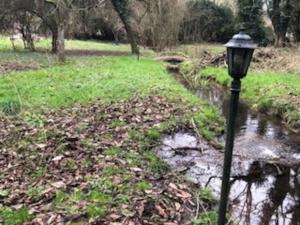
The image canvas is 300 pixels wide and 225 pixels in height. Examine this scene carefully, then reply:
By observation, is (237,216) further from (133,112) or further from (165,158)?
(133,112)

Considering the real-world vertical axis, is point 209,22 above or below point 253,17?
below

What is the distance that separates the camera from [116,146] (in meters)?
5.56

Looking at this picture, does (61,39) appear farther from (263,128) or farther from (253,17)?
(253,17)

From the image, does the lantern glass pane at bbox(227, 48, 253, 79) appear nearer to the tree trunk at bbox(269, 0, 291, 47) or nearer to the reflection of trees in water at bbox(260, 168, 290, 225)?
the reflection of trees in water at bbox(260, 168, 290, 225)

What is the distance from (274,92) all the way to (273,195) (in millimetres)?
5995

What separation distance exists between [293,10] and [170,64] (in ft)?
29.0

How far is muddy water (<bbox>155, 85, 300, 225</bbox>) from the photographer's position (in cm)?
444

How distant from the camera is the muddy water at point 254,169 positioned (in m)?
4.44

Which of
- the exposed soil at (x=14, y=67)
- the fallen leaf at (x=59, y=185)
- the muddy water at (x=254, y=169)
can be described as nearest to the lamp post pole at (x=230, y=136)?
the muddy water at (x=254, y=169)

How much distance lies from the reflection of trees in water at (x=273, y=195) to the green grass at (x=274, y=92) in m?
2.86

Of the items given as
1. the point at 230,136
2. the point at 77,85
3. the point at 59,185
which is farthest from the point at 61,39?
the point at 230,136

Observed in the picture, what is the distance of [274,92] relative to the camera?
406 inches

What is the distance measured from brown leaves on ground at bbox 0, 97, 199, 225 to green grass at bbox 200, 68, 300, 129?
12.5ft

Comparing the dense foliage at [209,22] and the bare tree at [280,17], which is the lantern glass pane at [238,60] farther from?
the dense foliage at [209,22]
